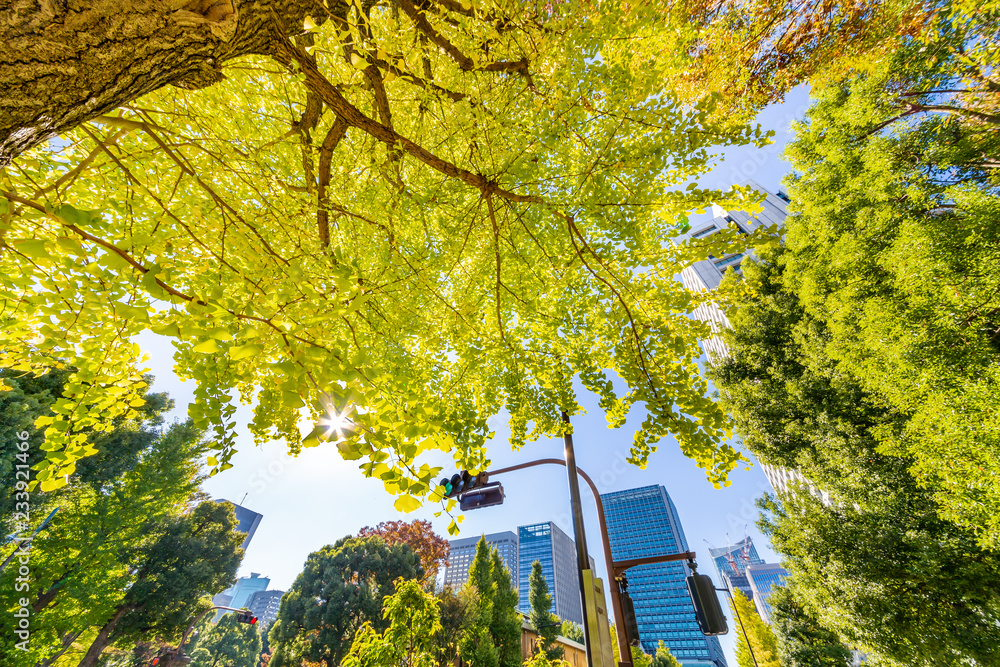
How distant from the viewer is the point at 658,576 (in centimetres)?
9156

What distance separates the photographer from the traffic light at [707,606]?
193 inches

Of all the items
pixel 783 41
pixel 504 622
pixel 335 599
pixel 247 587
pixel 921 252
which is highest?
pixel 247 587

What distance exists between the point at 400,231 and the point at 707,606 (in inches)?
276

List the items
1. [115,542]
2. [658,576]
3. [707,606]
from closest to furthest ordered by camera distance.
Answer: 1. [707,606]
2. [115,542]
3. [658,576]

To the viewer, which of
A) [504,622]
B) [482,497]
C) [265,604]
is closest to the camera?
[482,497]

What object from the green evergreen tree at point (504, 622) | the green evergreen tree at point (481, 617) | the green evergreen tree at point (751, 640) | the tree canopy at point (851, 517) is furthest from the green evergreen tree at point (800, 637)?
the green evergreen tree at point (481, 617)

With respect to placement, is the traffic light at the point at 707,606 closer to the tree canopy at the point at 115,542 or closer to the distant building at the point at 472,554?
the tree canopy at the point at 115,542

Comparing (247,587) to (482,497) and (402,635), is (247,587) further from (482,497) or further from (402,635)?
(482,497)

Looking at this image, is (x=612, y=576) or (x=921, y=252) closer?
(x=612, y=576)

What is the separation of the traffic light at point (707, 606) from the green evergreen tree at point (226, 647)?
121 feet

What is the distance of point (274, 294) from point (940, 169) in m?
11.4

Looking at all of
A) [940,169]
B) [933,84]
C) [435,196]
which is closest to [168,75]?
[435,196]

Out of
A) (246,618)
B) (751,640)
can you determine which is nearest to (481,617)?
(246,618)

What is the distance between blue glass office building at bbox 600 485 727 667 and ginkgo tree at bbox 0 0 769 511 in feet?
324
